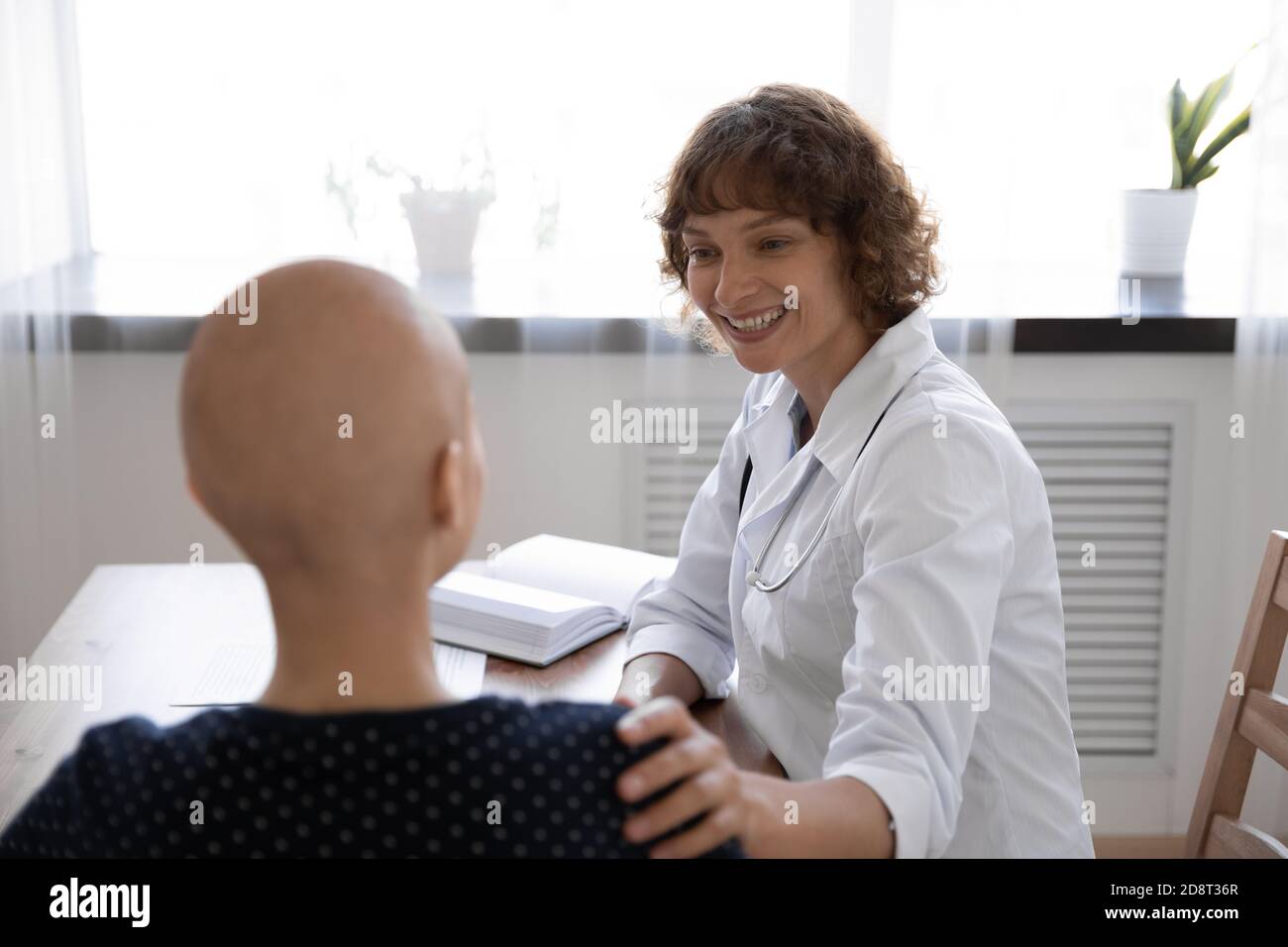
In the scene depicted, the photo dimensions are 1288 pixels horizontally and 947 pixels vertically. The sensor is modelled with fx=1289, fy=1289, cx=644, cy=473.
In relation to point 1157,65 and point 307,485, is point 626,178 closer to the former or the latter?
point 1157,65

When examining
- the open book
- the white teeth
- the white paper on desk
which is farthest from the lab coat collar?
the white paper on desk

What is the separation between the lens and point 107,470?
265 centimetres

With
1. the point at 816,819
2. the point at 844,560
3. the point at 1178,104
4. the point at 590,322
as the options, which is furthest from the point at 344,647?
the point at 1178,104

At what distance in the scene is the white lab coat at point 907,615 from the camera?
3.73ft

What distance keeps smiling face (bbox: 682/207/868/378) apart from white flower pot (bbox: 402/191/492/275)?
1.23 meters


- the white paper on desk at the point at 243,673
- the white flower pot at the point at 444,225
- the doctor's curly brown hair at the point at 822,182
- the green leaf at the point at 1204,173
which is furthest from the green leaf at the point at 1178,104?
the white paper on desk at the point at 243,673

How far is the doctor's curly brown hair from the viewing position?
58.1 inches

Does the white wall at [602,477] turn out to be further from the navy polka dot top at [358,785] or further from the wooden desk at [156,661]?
the navy polka dot top at [358,785]

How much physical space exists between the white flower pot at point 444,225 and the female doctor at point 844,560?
39.8 inches

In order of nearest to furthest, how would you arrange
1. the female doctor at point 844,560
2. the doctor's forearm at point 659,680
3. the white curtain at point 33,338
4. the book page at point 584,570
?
the female doctor at point 844,560 < the doctor's forearm at point 659,680 < the book page at point 584,570 < the white curtain at point 33,338

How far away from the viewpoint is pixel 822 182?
58.3 inches

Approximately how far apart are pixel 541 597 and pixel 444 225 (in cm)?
131

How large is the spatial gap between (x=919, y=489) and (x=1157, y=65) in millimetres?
1863

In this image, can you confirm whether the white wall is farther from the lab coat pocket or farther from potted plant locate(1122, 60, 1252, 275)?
the lab coat pocket
